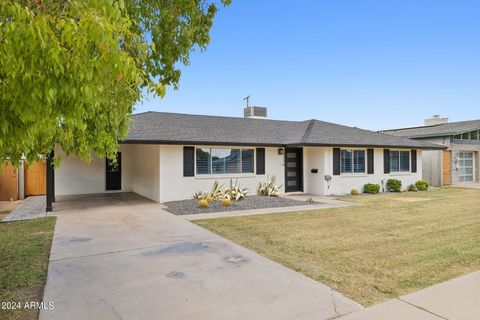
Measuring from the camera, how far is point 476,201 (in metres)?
12.5

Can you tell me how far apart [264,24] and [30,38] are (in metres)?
12.8

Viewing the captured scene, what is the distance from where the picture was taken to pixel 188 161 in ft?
40.9

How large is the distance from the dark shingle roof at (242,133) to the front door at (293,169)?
0.73m

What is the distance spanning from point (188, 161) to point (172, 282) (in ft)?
27.6

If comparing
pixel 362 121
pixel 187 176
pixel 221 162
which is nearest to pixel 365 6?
pixel 221 162

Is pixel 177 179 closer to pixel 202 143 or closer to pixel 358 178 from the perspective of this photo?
pixel 202 143

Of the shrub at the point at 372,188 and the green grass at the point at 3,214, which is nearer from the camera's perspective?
the green grass at the point at 3,214

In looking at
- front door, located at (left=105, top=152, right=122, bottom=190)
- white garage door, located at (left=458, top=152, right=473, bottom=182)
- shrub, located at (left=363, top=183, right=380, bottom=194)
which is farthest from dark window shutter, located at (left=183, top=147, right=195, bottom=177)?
white garage door, located at (left=458, top=152, right=473, bottom=182)

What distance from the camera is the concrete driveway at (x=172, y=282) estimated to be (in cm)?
346

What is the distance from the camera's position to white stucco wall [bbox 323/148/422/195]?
47.9ft

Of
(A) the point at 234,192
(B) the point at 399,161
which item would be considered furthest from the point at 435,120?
(A) the point at 234,192

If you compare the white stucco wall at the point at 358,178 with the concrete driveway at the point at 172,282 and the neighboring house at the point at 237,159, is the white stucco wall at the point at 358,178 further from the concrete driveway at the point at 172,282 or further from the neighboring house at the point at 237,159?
the concrete driveway at the point at 172,282

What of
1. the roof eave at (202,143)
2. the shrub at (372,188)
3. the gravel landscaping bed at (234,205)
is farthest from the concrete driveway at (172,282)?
the shrub at (372,188)

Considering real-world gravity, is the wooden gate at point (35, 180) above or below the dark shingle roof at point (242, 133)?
below
